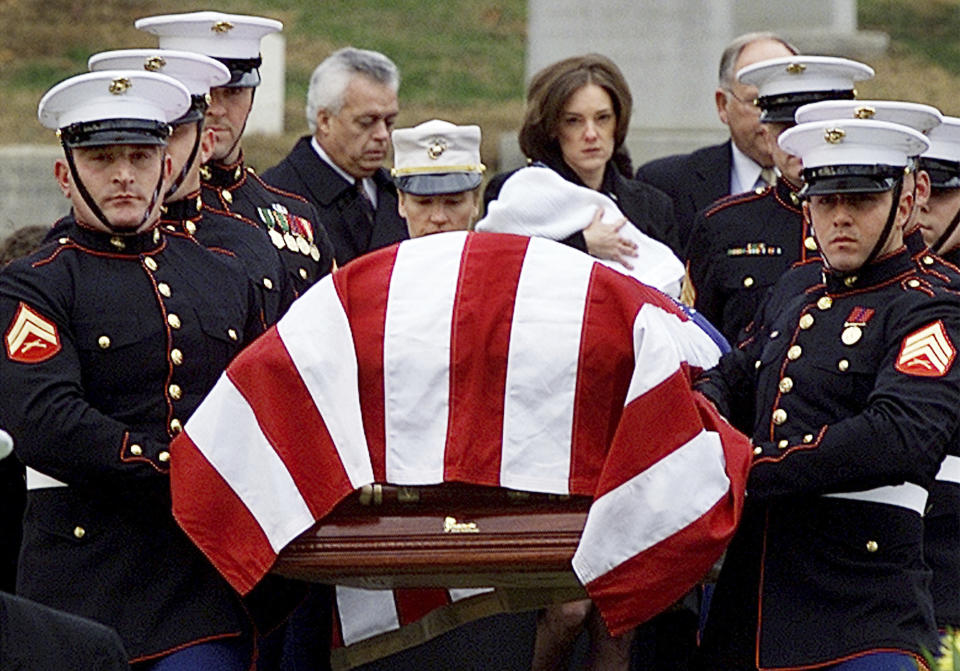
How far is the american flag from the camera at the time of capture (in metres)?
4.73

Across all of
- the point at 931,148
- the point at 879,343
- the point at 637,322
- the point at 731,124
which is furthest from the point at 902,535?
the point at 731,124

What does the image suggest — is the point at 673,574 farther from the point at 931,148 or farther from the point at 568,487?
the point at 931,148

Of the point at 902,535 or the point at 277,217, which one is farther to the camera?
the point at 277,217

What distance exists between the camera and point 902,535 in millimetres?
4977

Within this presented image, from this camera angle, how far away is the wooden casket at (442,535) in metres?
4.72

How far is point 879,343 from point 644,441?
0.66 metres

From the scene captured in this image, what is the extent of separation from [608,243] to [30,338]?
171 cm

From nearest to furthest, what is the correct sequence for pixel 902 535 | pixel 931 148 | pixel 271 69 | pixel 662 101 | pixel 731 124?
pixel 902 535
pixel 931 148
pixel 731 124
pixel 662 101
pixel 271 69

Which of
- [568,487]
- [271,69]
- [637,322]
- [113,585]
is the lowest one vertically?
[271,69]

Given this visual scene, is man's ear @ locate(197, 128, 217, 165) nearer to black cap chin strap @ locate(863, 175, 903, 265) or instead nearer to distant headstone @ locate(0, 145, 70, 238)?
black cap chin strap @ locate(863, 175, 903, 265)

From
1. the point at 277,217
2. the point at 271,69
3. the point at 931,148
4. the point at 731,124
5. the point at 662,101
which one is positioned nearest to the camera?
the point at 931,148

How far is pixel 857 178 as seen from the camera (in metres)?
4.97

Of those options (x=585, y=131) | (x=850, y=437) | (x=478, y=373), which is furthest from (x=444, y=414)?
(x=585, y=131)

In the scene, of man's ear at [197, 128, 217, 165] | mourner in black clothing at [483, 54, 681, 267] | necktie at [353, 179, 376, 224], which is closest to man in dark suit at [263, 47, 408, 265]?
necktie at [353, 179, 376, 224]
